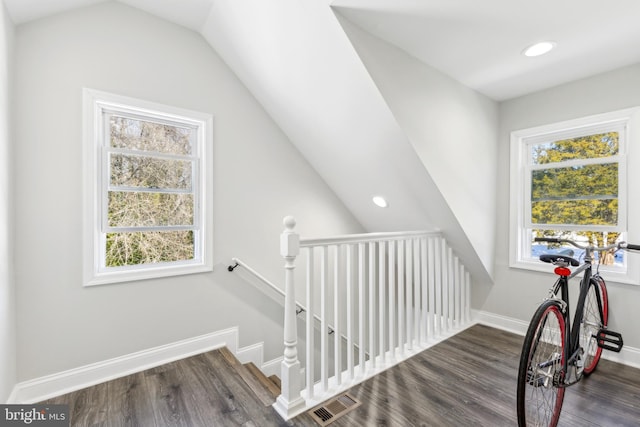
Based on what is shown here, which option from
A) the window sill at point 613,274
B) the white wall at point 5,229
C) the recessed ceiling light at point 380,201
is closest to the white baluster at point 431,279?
the recessed ceiling light at point 380,201

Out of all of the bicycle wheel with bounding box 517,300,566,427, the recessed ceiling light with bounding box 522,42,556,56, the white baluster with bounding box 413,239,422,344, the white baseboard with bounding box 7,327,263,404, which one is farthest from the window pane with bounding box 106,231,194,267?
the recessed ceiling light with bounding box 522,42,556,56

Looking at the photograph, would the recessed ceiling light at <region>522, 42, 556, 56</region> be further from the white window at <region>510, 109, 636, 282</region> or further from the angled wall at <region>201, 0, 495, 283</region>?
the white window at <region>510, 109, 636, 282</region>

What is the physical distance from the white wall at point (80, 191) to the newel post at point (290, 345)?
1.08 meters

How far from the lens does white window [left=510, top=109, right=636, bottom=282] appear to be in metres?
2.42

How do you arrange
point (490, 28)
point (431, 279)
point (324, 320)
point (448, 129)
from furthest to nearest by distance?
point (431, 279) < point (448, 129) < point (324, 320) < point (490, 28)

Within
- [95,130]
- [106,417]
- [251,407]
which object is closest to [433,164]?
[251,407]

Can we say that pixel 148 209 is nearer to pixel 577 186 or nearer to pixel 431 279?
pixel 431 279

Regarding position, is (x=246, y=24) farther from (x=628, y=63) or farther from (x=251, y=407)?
(x=628, y=63)

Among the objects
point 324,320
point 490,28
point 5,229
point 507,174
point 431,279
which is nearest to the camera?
point 5,229

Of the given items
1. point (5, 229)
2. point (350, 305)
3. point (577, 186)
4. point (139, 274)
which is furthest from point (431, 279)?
point (5, 229)

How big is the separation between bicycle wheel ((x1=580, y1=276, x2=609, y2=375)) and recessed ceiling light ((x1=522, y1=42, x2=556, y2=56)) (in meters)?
1.69

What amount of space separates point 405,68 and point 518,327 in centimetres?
271

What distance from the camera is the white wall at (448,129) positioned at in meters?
2.00

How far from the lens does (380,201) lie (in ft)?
9.89
